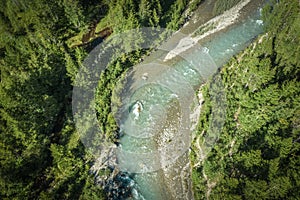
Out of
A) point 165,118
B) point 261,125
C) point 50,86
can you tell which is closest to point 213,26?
point 165,118

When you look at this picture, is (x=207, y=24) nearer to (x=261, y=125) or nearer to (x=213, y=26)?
(x=213, y=26)

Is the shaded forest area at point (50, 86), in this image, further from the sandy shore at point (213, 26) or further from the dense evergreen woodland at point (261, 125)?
the dense evergreen woodland at point (261, 125)

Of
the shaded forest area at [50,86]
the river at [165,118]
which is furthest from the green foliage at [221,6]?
the shaded forest area at [50,86]

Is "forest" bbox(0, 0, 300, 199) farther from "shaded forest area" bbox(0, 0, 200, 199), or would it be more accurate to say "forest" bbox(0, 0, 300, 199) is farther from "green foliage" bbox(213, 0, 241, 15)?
"green foliage" bbox(213, 0, 241, 15)

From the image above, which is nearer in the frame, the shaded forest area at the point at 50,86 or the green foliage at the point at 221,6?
the shaded forest area at the point at 50,86

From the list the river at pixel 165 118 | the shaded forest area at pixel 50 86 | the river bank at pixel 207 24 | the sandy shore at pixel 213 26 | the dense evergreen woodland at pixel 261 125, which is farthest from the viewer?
the river bank at pixel 207 24
